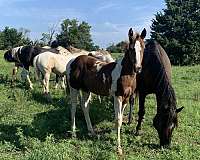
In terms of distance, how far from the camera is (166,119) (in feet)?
26.6

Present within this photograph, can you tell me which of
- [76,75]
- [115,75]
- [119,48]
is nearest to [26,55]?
[76,75]

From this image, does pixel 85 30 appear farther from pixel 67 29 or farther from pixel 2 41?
pixel 2 41

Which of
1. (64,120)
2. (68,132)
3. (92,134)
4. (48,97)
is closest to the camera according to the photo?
(92,134)

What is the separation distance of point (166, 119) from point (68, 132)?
2.38m

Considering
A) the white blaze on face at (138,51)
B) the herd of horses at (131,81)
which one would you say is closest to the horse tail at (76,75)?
the herd of horses at (131,81)

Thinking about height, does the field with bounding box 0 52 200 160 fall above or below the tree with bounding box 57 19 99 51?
below

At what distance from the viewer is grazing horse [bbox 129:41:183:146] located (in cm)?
812

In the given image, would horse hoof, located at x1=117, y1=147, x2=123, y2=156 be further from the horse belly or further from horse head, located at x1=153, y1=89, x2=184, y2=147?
the horse belly

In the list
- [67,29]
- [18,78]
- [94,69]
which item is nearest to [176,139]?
[94,69]

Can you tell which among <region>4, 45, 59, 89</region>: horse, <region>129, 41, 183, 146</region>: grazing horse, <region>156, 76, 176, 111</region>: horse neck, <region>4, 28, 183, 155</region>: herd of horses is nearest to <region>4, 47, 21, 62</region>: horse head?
<region>4, 45, 59, 89</region>: horse

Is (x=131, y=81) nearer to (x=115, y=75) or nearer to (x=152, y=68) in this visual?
(x=115, y=75)

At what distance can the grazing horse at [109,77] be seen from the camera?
7.86m

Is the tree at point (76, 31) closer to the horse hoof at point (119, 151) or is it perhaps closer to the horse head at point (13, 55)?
the horse head at point (13, 55)

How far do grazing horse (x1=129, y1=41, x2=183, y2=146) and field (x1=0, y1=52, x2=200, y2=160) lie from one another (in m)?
0.40
